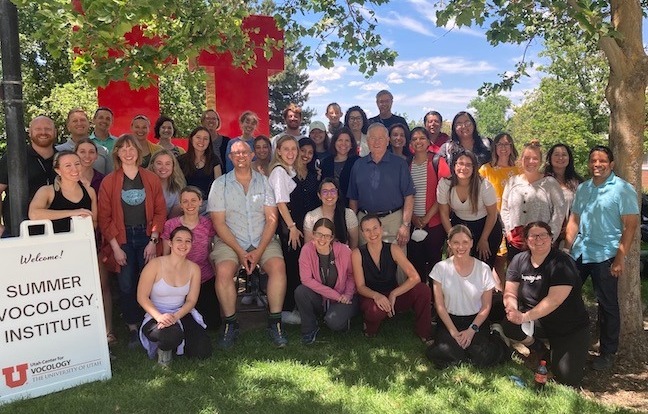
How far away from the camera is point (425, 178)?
564 cm

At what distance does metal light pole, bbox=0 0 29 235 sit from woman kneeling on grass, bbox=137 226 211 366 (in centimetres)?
115

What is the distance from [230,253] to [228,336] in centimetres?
82

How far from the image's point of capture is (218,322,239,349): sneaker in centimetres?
477

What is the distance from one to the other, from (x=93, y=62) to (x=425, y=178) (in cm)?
359

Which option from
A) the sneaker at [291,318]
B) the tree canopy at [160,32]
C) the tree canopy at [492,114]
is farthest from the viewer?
the tree canopy at [492,114]

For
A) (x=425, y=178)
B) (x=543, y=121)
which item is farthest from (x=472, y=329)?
(x=543, y=121)

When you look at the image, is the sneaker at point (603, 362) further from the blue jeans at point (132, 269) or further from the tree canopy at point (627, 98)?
the blue jeans at point (132, 269)

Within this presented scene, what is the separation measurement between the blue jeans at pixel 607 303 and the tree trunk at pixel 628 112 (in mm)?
240

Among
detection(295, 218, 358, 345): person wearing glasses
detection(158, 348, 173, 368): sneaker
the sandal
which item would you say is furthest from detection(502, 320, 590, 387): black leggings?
the sandal

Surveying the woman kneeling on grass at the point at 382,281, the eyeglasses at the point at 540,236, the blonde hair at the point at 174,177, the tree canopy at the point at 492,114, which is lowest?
the woman kneeling on grass at the point at 382,281

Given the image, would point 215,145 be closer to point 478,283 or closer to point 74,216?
point 74,216

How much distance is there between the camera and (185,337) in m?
4.47

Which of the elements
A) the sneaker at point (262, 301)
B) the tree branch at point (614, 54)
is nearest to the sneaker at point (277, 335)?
the sneaker at point (262, 301)

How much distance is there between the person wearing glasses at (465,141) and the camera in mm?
5832
